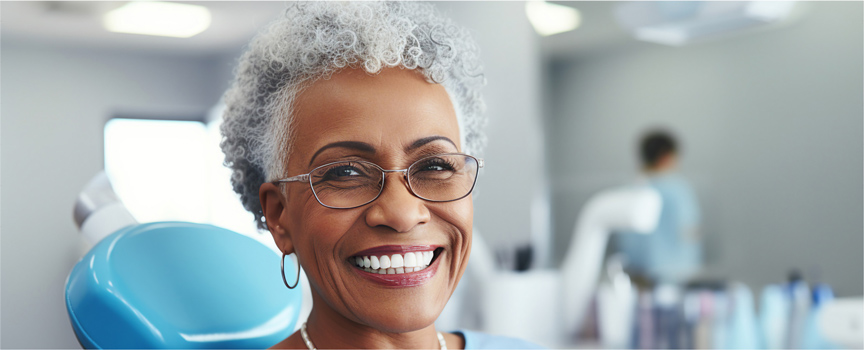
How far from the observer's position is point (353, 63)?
2.41 ft

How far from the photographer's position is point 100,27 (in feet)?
6.05

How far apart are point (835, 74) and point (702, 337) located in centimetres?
84

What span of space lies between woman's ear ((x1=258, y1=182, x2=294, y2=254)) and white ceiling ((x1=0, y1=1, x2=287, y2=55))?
2.50 feet

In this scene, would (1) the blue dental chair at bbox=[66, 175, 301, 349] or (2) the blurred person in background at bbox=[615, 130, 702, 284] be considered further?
(2) the blurred person in background at bbox=[615, 130, 702, 284]

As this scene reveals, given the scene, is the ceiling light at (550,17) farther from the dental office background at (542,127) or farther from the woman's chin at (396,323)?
the woman's chin at (396,323)

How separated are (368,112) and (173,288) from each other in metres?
0.39

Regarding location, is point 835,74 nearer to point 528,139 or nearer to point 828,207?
point 828,207

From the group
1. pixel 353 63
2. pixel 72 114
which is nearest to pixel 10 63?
pixel 72 114

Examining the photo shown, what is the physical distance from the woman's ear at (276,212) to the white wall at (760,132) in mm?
1586

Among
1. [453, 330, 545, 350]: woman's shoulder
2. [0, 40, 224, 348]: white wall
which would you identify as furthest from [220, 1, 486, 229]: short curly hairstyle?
[0, 40, 224, 348]: white wall

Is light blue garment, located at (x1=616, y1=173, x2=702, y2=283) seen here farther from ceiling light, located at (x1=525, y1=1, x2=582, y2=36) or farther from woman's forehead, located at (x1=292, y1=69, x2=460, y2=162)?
woman's forehead, located at (x1=292, y1=69, x2=460, y2=162)

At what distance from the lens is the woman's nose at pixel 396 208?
686mm

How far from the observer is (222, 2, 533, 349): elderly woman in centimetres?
70

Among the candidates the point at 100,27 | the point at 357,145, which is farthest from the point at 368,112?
the point at 100,27
